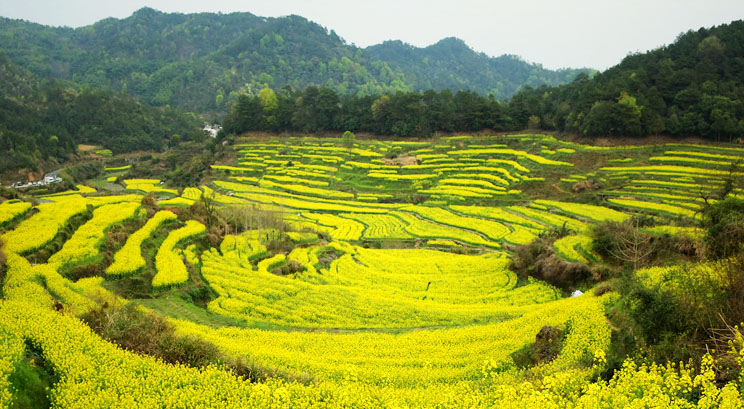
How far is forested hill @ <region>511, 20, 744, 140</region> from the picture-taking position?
1982 inches

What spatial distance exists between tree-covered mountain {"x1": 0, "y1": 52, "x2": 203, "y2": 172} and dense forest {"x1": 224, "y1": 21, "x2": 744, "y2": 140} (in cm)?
2862

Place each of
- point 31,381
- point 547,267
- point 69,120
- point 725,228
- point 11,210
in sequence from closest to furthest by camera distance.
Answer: point 31,381 → point 725,228 → point 547,267 → point 11,210 → point 69,120

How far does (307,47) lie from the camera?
654 feet

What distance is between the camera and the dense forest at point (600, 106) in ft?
172

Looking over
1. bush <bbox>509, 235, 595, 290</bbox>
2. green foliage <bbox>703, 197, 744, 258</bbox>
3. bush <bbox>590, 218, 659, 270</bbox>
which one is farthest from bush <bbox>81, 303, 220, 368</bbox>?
bush <bbox>590, 218, 659, 270</bbox>

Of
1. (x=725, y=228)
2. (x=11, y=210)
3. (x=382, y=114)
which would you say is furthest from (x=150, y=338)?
(x=382, y=114)

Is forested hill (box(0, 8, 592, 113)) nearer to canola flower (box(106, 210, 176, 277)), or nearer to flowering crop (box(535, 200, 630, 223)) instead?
flowering crop (box(535, 200, 630, 223))

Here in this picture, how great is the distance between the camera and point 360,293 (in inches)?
Result: 827

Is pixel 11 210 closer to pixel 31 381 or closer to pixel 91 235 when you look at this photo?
pixel 91 235

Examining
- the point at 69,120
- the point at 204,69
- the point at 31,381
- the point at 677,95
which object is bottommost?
the point at 31,381

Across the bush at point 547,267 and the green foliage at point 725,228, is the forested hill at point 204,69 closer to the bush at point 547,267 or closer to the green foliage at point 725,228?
the bush at point 547,267

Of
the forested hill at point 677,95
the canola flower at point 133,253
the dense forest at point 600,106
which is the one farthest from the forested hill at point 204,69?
the canola flower at point 133,253

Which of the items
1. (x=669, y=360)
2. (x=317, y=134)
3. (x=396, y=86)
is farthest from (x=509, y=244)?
(x=396, y=86)

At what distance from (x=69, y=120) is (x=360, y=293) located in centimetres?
10245
